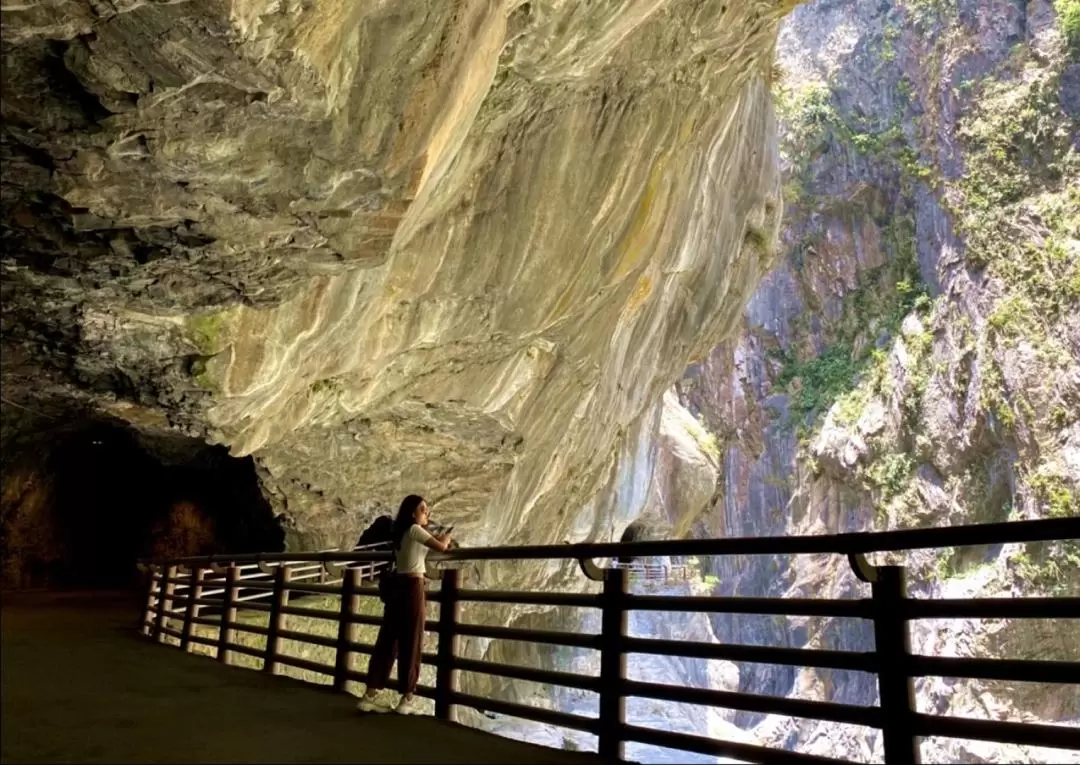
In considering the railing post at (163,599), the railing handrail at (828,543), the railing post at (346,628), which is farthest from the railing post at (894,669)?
the railing post at (163,599)

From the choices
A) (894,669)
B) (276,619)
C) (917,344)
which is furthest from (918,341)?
(894,669)

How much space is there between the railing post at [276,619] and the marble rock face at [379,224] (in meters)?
2.38

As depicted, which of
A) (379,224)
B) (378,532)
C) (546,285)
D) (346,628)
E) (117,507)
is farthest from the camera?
(117,507)

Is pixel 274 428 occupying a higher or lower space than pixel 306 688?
higher

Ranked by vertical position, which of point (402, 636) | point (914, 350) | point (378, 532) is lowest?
point (402, 636)

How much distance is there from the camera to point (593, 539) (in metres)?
19.9

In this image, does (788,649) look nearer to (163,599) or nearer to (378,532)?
(163,599)

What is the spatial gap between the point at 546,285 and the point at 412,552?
6.14 meters

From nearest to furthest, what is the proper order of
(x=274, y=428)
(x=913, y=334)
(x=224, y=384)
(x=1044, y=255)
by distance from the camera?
1. (x=224, y=384)
2. (x=274, y=428)
3. (x=1044, y=255)
4. (x=913, y=334)

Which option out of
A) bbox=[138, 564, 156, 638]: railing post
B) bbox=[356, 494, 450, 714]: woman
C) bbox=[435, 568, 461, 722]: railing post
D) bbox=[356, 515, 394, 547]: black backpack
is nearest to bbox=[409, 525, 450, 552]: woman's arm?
bbox=[356, 494, 450, 714]: woman

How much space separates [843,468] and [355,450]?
2483cm

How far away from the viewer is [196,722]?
451cm

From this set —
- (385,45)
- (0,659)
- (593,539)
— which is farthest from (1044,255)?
(0,659)

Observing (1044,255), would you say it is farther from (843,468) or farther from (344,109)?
(344,109)
